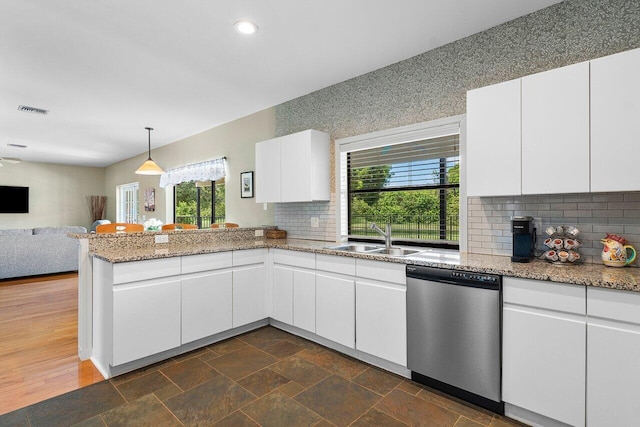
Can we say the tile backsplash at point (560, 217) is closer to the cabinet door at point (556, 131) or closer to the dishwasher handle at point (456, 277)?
the cabinet door at point (556, 131)

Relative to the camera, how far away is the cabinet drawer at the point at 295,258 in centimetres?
307

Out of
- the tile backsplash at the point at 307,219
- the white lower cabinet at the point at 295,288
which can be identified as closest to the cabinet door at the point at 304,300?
the white lower cabinet at the point at 295,288

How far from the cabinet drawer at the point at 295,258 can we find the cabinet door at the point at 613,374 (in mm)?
1984

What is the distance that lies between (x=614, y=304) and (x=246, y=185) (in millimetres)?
4232

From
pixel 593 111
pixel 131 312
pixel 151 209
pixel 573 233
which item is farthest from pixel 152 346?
pixel 151 209

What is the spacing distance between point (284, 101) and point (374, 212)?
6.20 feet

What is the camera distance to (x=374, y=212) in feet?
11.7

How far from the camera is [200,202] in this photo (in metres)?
6.04

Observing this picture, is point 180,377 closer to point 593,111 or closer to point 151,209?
point 593,111

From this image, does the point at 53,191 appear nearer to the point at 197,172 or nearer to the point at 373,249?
the point at 197,172

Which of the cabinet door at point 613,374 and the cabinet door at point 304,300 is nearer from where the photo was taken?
the cabinet door at point 613,374

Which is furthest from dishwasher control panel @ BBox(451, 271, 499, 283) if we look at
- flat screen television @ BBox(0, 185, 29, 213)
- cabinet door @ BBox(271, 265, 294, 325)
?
flat screen television @ BBox(0, 185, 29, 213)

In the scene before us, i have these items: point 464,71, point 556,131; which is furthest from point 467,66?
point 556,131

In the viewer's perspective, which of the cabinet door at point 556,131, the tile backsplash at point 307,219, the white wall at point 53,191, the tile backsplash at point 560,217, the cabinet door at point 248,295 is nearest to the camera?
the cabinet door at point 556,131
